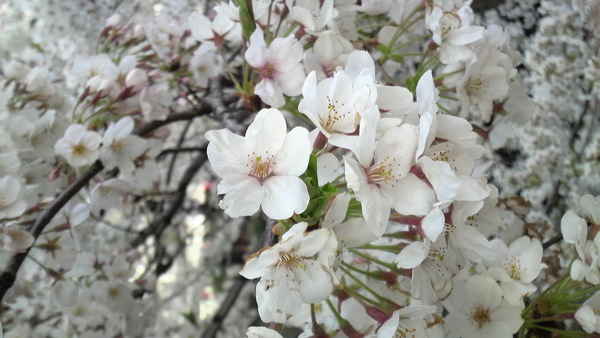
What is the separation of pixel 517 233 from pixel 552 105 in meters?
0.45

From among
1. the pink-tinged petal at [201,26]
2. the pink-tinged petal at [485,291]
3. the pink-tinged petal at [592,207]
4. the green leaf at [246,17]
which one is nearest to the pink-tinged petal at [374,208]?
the pink-tinged petal at [485,291]

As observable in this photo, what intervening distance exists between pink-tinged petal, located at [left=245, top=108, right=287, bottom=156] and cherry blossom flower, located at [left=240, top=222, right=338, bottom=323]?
0.10 m

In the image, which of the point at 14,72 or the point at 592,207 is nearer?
the point at 592,207

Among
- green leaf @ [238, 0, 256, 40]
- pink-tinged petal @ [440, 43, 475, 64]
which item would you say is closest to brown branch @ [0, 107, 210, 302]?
green leaf @ [238, 0, 256, 40]

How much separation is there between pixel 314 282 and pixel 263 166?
13 cm

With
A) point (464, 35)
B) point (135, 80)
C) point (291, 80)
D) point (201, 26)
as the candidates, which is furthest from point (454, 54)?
point (135, 80)

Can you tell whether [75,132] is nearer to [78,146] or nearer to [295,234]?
[78,146]

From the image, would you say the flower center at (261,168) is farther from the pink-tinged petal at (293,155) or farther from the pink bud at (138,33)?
the pink bud at (138,33)

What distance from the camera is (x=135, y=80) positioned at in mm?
1064

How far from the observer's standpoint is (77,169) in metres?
1.07

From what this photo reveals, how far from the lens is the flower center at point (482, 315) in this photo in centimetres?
69

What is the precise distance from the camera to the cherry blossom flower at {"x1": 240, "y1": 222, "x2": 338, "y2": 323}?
51 centimetres

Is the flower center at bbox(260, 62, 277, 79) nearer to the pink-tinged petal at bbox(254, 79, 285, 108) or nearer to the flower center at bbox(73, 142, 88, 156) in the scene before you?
the pink-tinged petal at bbox(254, 79, 285, 108)

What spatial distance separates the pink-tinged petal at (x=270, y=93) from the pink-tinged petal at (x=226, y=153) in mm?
207
